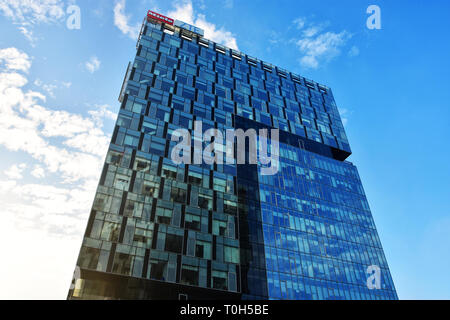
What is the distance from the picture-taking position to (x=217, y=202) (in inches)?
1905

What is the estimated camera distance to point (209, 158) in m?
52.3

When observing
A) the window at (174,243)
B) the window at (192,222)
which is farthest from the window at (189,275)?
the window at (192,222)

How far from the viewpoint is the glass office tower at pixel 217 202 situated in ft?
130

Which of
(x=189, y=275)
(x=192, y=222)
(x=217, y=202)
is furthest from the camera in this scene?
(x=217, y=202)

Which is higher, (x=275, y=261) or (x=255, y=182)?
(x=255, y=182)

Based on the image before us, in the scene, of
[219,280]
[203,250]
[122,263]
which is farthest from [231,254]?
[122,263]

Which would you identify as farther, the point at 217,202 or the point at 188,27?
the point at 188,27

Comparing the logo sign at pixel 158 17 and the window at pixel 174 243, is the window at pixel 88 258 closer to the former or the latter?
the window at pixel 174 243

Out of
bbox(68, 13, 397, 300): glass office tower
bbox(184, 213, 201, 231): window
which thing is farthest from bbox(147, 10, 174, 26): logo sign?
bbox(184, 213, 201, 231): window

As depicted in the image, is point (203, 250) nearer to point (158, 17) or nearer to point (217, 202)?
point (217, 202)

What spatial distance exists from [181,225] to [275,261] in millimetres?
15821

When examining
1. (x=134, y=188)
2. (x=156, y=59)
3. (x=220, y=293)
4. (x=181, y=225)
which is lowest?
(x=220, y=293)

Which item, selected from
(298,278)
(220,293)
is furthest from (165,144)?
(298,278)

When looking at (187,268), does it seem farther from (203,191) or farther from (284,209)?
A: (284,209)
